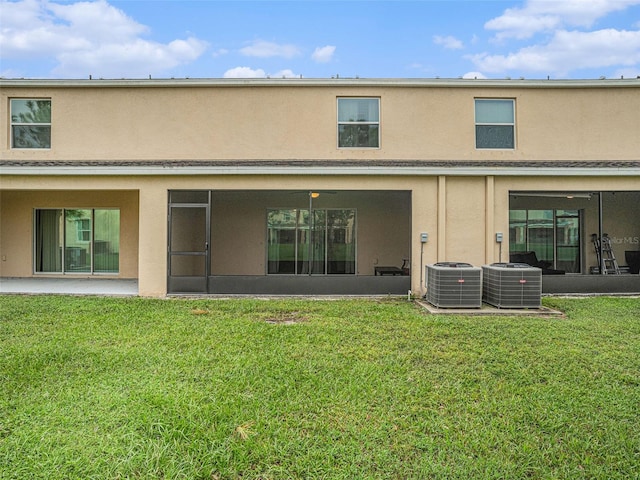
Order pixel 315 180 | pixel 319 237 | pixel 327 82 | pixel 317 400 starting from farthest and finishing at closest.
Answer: pixel 319 237 < pixel 327 82 < pixel 315 180 < pixel 317 400

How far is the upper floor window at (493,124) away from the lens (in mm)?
11492

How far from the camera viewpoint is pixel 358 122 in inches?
453

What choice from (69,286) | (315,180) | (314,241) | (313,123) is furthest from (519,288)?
(69,286)

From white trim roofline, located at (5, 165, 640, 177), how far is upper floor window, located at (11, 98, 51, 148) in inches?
91.3

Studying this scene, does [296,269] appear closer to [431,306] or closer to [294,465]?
[431,306]

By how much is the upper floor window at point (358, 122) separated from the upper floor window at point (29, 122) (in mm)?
9011

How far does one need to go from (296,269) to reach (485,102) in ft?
26.1

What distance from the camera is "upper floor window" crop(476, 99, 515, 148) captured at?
37.7 feet

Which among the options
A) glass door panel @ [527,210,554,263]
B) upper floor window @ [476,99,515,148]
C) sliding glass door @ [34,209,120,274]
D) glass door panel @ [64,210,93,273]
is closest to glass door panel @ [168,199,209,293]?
sliding glass door @ [34,209,120,274]

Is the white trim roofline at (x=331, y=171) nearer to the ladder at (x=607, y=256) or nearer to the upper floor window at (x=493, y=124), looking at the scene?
the upper floor window at (x=493, y=124)

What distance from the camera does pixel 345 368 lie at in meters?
4.76

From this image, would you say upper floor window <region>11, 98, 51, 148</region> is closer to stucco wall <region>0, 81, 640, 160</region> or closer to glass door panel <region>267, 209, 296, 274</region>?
stucco wall <region>0, 81, 640, 160</region>

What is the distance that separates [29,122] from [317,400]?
42.8 ft

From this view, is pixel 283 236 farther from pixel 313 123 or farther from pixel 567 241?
pixel 567 241
